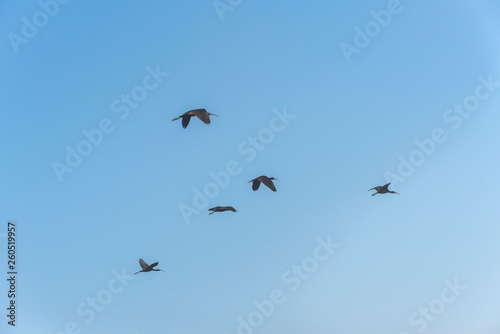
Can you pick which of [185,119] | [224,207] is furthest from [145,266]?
[185,119]

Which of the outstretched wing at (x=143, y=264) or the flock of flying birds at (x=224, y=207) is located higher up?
the flock of flying birds at (x=224, y=207)

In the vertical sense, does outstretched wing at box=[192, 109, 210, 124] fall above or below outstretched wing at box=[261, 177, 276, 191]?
above

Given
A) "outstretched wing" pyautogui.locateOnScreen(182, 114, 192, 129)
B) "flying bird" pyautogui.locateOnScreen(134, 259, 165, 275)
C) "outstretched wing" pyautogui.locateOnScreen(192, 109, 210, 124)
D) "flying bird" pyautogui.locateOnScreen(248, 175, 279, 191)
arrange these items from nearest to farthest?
1. "outstretched wing" pyautogui.locateOnScreen(192, 109, 210, 124)
2. "outstretched wing" pyautogui.locateOnScreen(182, 114, 192, 129)
3. "flying bird" pyautogui.locateOnScreen(248, 175, 279, 191)
4. "flying bird" pyautogui.locateOnScreen(134, 259, 165, 275)

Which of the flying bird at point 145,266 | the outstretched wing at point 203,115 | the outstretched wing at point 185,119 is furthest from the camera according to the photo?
the flying bird at point 145,266

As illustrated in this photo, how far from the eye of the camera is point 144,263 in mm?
47375

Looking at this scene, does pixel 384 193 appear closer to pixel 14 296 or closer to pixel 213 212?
pixel 213 212

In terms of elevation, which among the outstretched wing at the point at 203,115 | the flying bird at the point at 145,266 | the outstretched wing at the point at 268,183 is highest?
the outstretched wing at the point at 203,115

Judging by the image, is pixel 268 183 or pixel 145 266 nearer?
pixel 268 183

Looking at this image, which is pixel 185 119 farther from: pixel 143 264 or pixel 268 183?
pixel 143 264

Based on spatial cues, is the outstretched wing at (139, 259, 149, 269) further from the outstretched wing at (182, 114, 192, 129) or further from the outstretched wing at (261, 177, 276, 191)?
the outstretched wing at (182, 114, 192, 129)

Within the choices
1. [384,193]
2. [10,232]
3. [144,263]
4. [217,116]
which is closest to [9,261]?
[10,232]

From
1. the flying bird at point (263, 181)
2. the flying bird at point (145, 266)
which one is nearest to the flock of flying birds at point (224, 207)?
the flying bird at point (263, 181)

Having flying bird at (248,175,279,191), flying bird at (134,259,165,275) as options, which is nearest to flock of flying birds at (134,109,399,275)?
flying bird at (248,175,279,191)

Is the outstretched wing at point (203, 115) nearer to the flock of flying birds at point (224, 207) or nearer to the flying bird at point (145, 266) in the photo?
the flock of flying birds at point (224, 207)
